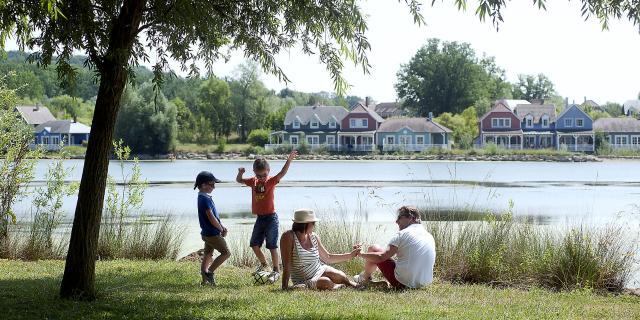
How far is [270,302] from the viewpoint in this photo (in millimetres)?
8320

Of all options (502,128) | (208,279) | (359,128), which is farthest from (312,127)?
(208,279)

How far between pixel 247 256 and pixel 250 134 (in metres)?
88.7

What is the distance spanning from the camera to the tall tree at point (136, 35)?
8.11 metres

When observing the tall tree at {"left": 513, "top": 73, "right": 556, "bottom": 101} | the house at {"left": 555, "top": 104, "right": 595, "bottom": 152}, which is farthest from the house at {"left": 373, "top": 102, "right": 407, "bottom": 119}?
the house at {"left": 555, "top": 104, "right": 595, "bottom": 152}

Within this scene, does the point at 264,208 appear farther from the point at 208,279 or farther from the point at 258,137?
the point at 258,137

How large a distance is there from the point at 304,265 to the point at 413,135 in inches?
3460

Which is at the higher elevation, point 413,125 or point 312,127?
point 312,127

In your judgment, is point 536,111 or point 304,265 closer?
point 304,265

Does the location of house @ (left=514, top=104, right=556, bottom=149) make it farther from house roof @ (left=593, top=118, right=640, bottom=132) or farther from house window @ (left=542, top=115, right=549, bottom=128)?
house roof @ (left=593, top=118, right=640, bottom=132)

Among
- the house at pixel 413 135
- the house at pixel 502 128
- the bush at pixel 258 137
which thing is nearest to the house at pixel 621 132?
the house at pixel 502 128

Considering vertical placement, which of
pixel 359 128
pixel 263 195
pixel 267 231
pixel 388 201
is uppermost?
pixel 359 128

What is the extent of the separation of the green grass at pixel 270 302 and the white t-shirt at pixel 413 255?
6.3 inches

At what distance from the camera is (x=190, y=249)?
1593 cm

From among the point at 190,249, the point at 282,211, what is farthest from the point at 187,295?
the point at 282,211
